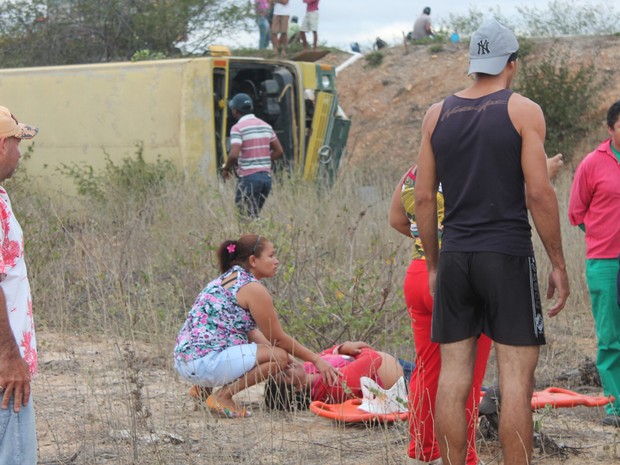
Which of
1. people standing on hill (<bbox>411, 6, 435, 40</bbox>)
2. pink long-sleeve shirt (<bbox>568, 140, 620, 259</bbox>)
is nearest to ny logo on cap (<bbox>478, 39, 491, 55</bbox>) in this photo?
pink long-sleeve shirt (<bbox>568, 140, 620, 259</bbox>)

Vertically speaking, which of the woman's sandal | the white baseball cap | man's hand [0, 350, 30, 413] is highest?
the white baseball cap

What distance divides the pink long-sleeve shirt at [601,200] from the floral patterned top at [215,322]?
1837mm

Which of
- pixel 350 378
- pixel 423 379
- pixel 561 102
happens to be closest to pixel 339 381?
pixel 350 378

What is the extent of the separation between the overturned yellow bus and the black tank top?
874cm

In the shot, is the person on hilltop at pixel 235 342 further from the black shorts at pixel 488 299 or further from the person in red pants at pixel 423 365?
the black shorts at pixel 488 299

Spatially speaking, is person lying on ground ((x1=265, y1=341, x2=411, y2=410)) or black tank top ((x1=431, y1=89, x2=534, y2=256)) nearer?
black tank top ((x1=431, y1=89, x2=534, y2=256))

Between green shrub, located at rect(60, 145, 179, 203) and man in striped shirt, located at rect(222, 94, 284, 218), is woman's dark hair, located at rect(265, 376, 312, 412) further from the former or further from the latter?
green shrub, located at rect(60, 145, 179, 203)

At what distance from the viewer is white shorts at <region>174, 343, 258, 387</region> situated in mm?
5867

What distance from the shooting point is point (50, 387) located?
21.0ft

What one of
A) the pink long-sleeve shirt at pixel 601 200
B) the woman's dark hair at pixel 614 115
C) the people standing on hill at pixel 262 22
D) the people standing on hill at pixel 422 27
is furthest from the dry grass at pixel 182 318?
the people standing on hill at pixel 422 27

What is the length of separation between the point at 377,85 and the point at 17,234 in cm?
2092

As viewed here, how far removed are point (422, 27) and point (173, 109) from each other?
45.9 feet

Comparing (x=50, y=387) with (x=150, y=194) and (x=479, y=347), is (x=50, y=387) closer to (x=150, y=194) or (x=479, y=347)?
(x=479, y=347)

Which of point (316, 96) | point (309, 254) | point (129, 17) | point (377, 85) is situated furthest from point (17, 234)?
point (377, 85)
